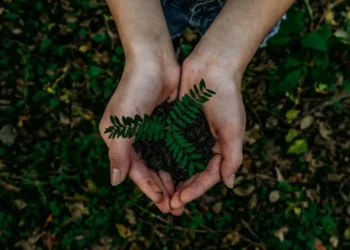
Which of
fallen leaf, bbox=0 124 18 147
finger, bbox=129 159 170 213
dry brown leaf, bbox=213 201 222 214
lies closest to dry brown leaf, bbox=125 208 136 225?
dry brown leaf, bbox=213 201 222 214

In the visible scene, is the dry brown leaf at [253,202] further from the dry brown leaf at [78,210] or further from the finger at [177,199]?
the dry brown leaf at [78,210]

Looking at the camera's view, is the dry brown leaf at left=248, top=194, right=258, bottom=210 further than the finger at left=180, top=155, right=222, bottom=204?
Yes

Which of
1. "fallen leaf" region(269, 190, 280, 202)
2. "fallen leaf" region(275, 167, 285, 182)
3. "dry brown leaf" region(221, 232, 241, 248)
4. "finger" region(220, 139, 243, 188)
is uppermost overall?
"finger" region(220, 139, 243, 188)

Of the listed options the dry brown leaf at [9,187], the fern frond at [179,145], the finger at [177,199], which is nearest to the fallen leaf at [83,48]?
the dry brown leaf at [9,187]

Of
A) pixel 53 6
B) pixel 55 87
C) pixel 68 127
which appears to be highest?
pixel 53 6

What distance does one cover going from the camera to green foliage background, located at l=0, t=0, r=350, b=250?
376 cm

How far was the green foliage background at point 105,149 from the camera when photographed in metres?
3.76

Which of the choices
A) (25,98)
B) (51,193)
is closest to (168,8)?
(25,98)

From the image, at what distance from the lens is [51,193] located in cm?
383

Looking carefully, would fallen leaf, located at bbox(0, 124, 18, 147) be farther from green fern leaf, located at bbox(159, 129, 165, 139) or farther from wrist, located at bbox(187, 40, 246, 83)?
green fern leaf, located at bbox(159, 129, 165, 139)

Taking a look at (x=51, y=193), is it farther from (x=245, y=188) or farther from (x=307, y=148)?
(x=307, y=148)

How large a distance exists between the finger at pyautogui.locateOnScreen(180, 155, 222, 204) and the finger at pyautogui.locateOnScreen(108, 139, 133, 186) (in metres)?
0.41

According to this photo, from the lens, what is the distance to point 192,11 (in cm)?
323

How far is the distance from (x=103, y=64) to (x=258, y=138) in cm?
163
